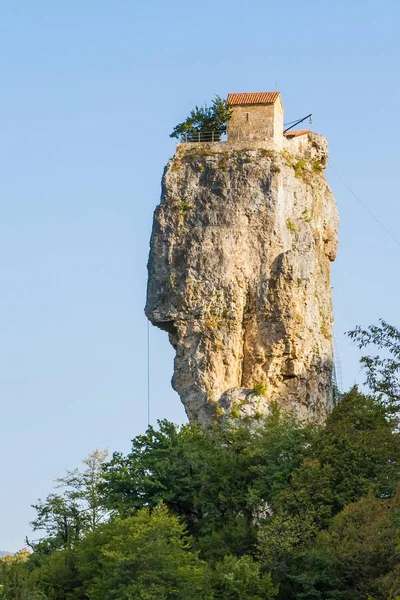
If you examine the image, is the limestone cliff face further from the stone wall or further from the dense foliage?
the dense foliage

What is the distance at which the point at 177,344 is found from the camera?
59219mm

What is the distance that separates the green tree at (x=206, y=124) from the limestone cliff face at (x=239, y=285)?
4.06ft

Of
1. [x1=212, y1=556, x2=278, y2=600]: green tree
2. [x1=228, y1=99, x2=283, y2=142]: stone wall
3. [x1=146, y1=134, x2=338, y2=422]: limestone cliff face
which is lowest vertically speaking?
[x1=212, y1=556, x2=278, y2=600]: green tree

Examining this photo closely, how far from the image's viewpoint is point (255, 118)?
62438 millimetres

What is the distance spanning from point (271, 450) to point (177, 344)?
12.4m

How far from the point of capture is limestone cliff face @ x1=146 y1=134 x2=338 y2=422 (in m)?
58.6

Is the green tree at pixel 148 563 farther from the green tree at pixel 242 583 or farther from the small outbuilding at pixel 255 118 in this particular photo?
the small outbuilding at pixel 255 118

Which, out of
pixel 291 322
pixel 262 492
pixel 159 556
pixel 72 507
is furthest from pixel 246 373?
pixel 159 556

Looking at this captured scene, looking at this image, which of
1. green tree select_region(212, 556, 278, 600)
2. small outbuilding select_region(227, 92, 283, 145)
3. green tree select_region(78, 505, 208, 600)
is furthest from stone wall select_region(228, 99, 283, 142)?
green tree select_region(212, 556, 278, 600)

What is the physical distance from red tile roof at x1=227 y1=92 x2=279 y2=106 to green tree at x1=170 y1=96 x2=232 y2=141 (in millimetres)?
373

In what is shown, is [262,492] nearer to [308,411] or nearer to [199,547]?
[199,547]

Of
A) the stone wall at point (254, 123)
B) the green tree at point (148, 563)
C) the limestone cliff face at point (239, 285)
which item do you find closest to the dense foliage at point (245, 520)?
the green tree at point (148, 563)

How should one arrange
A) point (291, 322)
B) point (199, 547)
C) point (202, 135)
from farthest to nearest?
point (202, 135) → point (291, 322) → point (199, 547)

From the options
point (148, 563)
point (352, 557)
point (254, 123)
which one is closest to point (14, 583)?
point (148, 563)
